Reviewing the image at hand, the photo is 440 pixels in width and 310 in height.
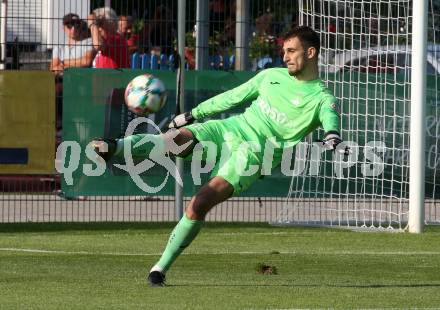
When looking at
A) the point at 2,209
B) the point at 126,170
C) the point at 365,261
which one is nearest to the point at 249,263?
the point at 365,261

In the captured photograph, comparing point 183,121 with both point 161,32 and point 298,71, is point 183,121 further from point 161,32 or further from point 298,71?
point 161,32

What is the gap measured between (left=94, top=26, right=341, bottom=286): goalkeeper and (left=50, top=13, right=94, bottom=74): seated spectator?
22.8 feet

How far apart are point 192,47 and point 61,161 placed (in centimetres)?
272

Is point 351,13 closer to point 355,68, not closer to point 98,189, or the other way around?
point 355,68

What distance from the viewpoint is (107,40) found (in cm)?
1847

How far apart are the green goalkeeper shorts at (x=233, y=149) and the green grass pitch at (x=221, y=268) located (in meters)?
0.84

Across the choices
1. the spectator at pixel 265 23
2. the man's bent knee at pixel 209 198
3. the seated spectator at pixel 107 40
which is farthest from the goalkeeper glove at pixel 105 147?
the spectator at pixel 265 23

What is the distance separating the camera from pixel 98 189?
694 inches

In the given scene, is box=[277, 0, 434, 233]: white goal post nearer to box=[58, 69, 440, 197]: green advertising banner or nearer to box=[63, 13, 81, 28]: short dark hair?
box=[58, 69, 440, 197]: green advertising banner

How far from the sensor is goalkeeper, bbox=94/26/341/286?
34.8 feet

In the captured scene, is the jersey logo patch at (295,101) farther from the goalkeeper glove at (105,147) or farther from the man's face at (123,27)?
the man's face at (123,27)

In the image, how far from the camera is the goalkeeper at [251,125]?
417 inches

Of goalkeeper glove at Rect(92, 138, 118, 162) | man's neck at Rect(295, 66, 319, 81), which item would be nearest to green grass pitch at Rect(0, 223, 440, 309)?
goalkeeper glove at Rect(92, 138, 118, 162)

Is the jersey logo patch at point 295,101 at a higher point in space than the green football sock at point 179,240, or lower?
higher
